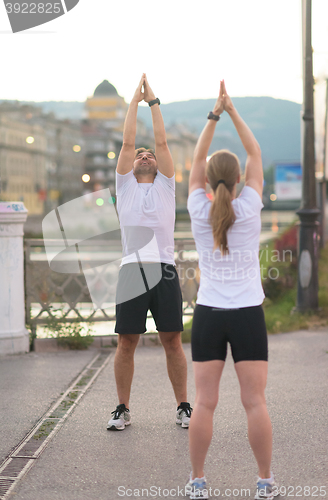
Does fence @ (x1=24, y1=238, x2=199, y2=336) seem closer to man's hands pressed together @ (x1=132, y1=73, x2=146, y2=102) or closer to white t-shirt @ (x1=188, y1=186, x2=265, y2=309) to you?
man's hands pressed together @ (x1=132, y1=73, x2=146, y2=102)

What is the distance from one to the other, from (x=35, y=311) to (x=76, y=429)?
2961mm

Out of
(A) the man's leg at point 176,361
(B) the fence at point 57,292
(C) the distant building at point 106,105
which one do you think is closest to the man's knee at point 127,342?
(A) the man's leg at point 176,361

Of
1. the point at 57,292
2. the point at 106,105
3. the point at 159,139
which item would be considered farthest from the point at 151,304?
the point at 106,105

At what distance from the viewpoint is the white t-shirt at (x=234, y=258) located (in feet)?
9.08

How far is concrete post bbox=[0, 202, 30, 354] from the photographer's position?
6098 mm

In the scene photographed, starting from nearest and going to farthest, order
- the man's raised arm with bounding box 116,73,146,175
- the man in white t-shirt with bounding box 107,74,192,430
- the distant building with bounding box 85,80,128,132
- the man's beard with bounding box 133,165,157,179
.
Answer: the man's raised arm with bounding box 116,73,146,175
the man in white t-shirt with bounding box 107,74,192,430
the man's beard with bounding box 133,165,157,179
the distant building with bounding box 85,80,128,132

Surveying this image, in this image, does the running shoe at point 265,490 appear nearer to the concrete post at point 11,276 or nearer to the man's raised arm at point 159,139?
the man's raised arm at point 159,139

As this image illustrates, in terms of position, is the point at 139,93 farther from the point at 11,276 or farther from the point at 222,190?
the point at 11,276

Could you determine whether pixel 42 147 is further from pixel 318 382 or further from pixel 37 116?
pixel 318 382

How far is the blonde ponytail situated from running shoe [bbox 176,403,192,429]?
1667 millimetres

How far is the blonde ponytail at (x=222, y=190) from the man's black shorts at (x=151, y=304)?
120cm

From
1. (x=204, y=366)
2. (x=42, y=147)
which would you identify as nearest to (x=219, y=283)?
(x=204, y=366)

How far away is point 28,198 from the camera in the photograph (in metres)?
76.1

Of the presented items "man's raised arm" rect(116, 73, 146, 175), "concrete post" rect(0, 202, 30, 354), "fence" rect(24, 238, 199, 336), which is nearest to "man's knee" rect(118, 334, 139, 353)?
"man's raised arm" rect(116, 73, 146, 175)
